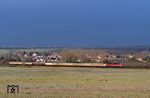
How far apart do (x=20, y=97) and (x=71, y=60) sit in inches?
4091

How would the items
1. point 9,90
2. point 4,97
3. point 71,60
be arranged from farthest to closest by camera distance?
point 71,60 → point 9,90 → point 4,97

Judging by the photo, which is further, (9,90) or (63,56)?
(63,56)

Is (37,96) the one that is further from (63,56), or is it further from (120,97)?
(63,56)

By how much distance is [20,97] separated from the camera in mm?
27109

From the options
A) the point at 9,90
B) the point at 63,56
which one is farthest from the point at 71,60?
the point at 9,90

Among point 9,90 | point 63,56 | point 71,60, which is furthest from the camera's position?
point 63,56

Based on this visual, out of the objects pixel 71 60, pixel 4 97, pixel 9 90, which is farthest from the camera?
pixel 71 60

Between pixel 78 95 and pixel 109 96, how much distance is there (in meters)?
1.73

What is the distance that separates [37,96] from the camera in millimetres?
27922

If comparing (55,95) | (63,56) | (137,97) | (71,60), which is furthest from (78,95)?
(63,56)

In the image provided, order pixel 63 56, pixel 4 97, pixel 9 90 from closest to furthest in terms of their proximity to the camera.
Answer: pixel 4 97 → pixel 9 90 → pixel 63 56

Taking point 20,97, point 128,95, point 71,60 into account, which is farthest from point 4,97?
point 71,60

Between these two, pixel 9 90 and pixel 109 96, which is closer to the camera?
pixel 109 96

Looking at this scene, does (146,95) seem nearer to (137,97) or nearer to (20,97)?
(137,97)
